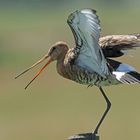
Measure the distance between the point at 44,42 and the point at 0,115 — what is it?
45.8 ft

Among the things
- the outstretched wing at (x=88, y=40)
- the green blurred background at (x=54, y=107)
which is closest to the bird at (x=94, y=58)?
the outstretched wing at (x=88, y=40)

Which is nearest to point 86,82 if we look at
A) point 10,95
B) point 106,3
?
point 10,95

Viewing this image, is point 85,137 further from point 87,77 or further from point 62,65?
point 62,65

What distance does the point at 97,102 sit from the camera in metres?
18.6

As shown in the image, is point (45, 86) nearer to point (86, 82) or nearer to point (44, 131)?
point (44, 131)

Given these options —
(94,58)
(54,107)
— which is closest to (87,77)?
(94,58)

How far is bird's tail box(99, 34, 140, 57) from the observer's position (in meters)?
8.80

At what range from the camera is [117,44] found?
885 centimetres

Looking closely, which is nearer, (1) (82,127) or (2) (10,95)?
(1) (82,127)

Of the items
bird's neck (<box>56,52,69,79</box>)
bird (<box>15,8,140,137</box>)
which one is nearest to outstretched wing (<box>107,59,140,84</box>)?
bird (<box>15,8,140,137</box>)

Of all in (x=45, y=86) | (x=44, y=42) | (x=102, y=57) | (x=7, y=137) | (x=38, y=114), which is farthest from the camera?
(x=44, y=42)

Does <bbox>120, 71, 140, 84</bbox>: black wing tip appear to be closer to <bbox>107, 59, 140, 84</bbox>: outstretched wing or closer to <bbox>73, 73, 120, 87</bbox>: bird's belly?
<bbox>107, 59, 140, 84</bbox>: outstretched wing

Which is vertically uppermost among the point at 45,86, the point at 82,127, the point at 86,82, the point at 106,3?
the point at 86,82

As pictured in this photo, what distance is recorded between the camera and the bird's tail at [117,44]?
28.9 ft
